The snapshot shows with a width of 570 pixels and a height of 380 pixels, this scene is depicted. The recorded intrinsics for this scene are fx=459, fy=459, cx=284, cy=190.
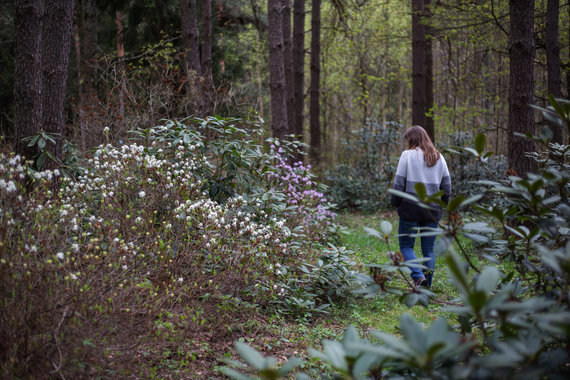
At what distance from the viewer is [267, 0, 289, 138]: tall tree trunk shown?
28.9 ft

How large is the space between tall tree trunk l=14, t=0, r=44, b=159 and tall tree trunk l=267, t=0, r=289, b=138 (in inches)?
190

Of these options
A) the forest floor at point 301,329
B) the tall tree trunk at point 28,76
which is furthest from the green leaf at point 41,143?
the forest floor at point 301,329

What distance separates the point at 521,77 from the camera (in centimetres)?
612

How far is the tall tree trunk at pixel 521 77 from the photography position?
589 centimetres

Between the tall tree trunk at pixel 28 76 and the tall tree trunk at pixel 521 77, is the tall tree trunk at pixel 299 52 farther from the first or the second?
the tall tree trunk at pixel 28 76

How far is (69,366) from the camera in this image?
2.48 metres

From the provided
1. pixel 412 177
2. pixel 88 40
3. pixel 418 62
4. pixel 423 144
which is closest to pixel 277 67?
pixel 418 62

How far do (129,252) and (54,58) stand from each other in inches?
123

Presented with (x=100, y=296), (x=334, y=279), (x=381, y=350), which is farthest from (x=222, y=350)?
(x=381, y=350)

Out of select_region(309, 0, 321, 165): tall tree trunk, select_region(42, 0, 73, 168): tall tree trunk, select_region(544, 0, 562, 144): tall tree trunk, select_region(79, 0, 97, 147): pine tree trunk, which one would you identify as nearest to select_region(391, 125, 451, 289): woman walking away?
select_region(42, 0, 73, 168): tall tree trunk

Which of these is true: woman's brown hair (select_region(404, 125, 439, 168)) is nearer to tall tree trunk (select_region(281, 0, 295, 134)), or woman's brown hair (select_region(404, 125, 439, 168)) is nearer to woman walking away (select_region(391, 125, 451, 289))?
woman walking away (select_region(391, 125, 451, 289))

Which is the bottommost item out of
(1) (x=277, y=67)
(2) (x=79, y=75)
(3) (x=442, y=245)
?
(3) (x=442, y=245)

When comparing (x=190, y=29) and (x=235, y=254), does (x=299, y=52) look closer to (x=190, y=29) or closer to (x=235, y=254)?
(x=190, y=29)

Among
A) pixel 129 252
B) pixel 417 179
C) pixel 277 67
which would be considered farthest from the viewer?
pixel 277 67
